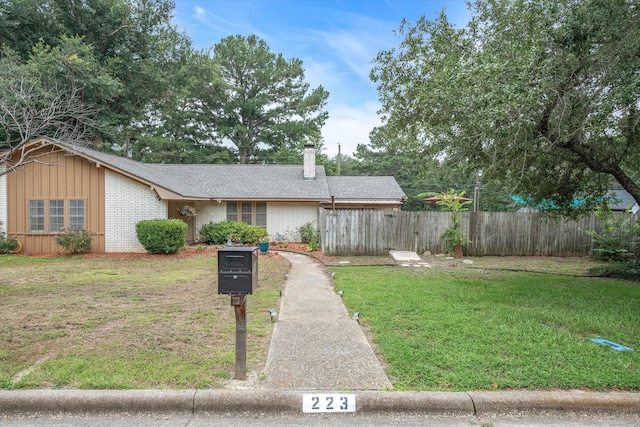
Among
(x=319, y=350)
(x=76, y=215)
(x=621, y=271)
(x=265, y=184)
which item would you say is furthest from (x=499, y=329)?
(x=265, y=184)

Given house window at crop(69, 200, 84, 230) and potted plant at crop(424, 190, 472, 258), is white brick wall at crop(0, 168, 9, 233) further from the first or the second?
potted plant at crop(424, 190, 472, 258)

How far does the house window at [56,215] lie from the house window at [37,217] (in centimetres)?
32

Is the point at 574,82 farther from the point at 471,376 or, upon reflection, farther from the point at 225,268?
the point at 225,268

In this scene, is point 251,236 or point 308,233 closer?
point 251,236

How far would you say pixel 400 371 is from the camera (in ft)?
11.9

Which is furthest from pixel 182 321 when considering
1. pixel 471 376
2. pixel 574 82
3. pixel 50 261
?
pixel 50 261

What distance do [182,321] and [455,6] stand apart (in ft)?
32.1

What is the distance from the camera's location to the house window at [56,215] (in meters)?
13.3

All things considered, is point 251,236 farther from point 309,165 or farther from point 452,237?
point 452,237

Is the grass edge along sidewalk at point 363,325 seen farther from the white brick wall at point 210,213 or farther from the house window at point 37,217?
the white brick wall at point 210,213

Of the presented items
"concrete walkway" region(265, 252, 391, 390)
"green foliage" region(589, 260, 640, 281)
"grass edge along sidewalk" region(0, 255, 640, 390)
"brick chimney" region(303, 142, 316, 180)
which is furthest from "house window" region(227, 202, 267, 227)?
"green foliage" region(589, 260, 640, 281)

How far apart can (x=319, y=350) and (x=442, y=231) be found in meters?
10.1

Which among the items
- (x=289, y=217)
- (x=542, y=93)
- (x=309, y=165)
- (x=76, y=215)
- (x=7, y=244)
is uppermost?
(x=309, y=165)

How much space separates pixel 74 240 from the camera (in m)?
12.5
